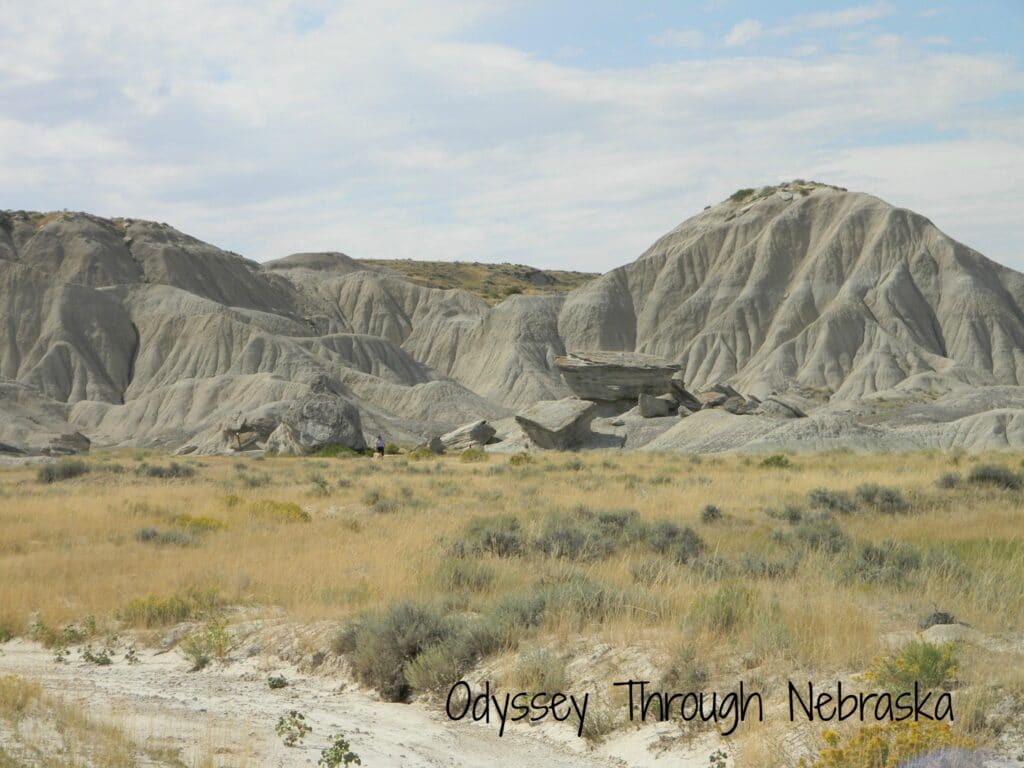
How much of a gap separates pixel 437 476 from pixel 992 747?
25700 mm

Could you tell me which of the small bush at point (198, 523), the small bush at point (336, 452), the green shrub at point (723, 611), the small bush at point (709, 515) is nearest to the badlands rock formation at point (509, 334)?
the small bush at point (336, 452)

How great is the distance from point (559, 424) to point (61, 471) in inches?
994

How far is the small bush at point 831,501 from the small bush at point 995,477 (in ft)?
14.0

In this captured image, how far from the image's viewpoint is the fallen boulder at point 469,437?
54625 millimetres

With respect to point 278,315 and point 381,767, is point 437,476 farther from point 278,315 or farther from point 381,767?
point 278,315

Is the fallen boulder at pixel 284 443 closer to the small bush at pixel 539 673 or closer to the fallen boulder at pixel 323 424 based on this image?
the fallen boulder at pixel 323 424

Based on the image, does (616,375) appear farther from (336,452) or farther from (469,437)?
(336,452)

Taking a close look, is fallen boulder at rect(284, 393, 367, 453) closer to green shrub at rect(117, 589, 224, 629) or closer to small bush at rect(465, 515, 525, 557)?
small bush at rect(465, 515, 525, 557)

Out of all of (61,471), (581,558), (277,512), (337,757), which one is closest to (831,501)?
(581,558)

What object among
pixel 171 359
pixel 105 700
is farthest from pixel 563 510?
pixel 171 359

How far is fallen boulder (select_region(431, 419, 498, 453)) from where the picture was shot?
179 ft

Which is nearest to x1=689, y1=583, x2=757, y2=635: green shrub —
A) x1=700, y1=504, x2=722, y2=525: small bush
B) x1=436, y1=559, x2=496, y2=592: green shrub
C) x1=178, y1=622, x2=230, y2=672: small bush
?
x1=436, y1=559, x2=496, y2=592: green shrub

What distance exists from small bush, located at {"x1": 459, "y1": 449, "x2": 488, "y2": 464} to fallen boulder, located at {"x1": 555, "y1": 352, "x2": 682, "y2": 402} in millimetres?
12704

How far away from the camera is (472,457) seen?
4491 centimetres
